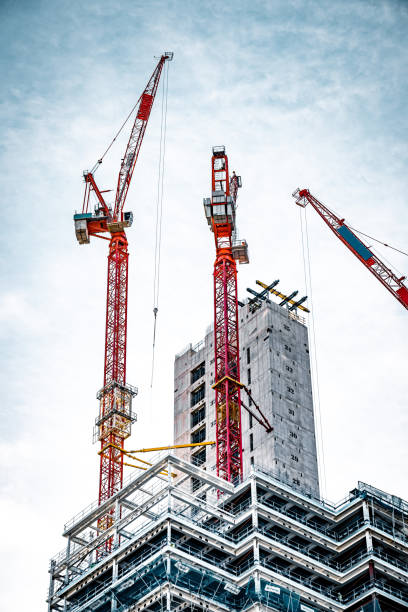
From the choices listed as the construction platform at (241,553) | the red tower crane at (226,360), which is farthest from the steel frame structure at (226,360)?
the construction platform at (241,553)

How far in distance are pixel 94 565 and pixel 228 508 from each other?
18.3m

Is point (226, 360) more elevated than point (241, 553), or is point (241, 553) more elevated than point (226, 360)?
point (226, 360)

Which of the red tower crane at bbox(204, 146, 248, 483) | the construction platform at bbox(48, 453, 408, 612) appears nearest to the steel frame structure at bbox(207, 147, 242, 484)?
the red tower crane at bbox(204, 146, 248, 483)

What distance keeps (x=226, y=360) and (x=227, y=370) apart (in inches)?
76.4

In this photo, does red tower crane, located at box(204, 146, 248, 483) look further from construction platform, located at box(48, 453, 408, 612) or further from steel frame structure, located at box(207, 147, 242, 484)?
construction platform, located at box(48, 453, 408, 612)

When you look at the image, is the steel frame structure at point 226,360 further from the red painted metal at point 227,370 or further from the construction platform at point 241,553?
the construction platform at point 241,553

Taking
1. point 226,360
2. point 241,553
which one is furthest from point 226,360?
point 241,553

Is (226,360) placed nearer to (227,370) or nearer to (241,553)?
(227,370)

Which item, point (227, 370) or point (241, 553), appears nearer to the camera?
point (241, 553)

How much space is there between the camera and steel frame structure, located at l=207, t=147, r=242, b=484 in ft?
592

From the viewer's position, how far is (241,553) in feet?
454

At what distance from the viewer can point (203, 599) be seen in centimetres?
13062

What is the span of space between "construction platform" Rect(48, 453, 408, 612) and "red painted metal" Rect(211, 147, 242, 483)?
1111 inches

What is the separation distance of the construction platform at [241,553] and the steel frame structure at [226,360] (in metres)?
29.2
